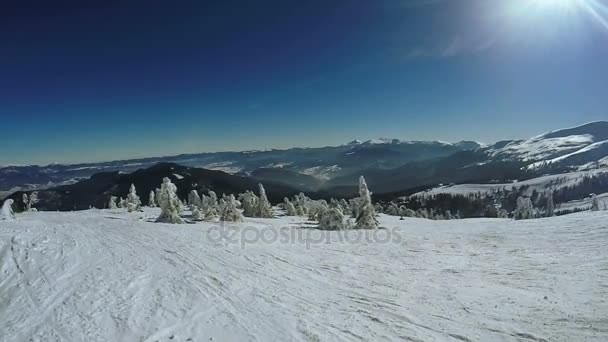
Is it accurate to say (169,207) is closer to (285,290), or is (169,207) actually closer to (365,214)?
(365,214)

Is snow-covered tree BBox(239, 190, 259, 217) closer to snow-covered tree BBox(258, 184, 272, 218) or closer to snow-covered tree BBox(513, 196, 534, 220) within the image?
snow-covered tree BBox(258, 184, 272, 218)

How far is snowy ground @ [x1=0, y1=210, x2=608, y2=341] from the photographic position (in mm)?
11062

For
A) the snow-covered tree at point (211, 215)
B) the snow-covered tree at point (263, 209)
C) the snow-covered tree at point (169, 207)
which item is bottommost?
the snow-covered tree at point (263, 209)

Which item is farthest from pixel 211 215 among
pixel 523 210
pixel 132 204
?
pixel 523 210

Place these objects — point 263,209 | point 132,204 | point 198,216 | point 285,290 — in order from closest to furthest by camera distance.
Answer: point 285,290, point 198,216, point 132,204, point 263,209

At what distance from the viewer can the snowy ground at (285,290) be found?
36.3ft

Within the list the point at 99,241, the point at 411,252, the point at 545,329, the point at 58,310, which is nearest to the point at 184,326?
the point at 58,310

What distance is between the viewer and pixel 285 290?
15.2 meters

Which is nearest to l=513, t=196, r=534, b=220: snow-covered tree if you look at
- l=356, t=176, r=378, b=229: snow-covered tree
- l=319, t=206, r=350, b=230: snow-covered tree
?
l=356, t=176, r=378, b=229: snow-covered tree

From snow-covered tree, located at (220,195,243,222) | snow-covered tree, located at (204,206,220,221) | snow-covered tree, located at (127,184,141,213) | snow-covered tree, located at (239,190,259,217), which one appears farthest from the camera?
snow-covered tree, located at (239,190,259,217)

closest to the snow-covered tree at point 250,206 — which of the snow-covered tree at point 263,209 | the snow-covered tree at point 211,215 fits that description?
the snow-covered tree at point 263,209

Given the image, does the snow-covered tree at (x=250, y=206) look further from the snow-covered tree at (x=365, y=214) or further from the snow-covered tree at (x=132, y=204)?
the snow-covered tree at (x=365, y=214)

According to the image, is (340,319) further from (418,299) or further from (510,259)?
(510,259)

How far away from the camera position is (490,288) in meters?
16.1
